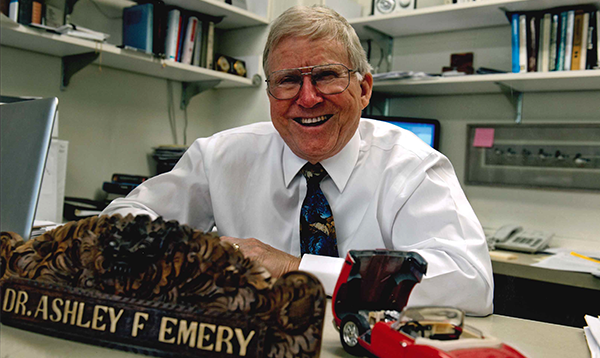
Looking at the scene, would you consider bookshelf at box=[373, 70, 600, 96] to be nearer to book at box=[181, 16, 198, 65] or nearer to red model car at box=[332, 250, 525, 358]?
book at box=[181, 16, 198, 65]

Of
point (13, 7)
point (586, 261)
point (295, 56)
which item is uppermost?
point (13, 7)

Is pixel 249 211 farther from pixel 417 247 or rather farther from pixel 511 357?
pixel 511 357

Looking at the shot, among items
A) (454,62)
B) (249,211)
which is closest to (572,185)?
(454,62)

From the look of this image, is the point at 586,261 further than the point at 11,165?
Yes

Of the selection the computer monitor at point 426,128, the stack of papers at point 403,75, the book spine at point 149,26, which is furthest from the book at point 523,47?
the book spine at point 149,26

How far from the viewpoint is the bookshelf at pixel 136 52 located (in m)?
1.86

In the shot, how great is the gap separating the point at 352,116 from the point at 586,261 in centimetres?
134

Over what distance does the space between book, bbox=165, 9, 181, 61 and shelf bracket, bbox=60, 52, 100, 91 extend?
366 mm

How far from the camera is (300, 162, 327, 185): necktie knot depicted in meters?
1.30

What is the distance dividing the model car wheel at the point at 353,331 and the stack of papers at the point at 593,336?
367 mm

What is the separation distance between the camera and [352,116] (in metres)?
1.28

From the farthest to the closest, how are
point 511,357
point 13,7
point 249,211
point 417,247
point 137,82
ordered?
point 137,82 → point 13,7 → point 249,211 → point 417,247 → point 511,357

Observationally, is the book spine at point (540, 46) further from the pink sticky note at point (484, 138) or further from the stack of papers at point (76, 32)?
the stack of papers at point (76, 32)

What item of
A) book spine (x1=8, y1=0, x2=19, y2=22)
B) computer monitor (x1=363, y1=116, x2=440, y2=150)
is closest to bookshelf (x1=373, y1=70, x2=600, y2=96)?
computer monitor (x1=363, y1=116, x2=440, y2=150)
